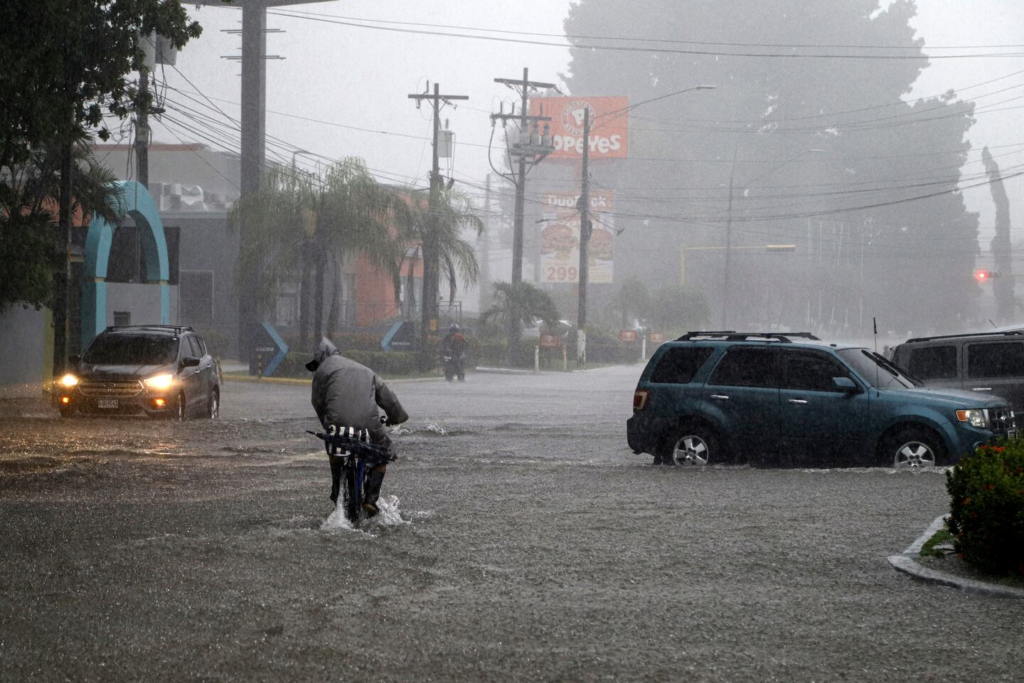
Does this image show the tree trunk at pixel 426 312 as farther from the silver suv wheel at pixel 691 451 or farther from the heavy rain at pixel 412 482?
the silver suv wheel at pixel 691 451

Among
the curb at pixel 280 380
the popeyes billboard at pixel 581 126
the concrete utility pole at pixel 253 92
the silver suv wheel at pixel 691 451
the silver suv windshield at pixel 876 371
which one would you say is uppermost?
the popeyes billboard at pixel 581 126

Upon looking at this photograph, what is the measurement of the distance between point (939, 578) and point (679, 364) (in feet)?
23.7

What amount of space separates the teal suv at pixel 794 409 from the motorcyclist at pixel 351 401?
569 cm

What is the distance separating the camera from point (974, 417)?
14203mm

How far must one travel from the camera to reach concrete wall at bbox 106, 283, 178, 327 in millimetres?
34469

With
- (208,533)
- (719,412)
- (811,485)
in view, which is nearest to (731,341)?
(719,412)

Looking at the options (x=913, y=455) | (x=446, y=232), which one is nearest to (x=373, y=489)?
(x=913, y=455)

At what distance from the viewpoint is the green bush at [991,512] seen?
28.5ft

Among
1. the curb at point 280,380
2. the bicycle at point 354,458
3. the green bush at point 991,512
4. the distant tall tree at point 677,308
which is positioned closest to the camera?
the green bush at point 991,512

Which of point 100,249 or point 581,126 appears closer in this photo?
point 100,249

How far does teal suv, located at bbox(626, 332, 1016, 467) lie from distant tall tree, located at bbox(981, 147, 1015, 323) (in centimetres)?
8577

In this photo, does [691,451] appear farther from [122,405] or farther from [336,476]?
[122,405]

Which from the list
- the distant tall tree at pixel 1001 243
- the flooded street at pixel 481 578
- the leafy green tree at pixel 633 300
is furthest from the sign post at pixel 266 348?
the distant tall tree at pixel 1001 243

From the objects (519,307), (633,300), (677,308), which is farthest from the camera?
(677,308)
